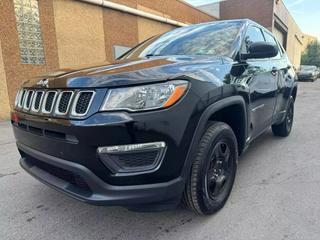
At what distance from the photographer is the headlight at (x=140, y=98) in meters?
1.76

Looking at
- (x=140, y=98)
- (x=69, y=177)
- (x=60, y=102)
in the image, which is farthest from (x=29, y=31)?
(x=140, y=98)

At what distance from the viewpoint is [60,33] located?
29.6 feet

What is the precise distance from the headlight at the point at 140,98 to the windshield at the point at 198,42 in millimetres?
1123

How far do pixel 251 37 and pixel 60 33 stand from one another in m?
7.51

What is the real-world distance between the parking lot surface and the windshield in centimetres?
152

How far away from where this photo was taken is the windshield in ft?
9.26

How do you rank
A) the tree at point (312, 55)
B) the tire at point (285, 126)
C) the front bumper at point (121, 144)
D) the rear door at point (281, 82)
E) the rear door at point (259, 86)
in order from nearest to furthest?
the front bumper at point (121, 144) → the rear door at point (259, 86) → the rear door at point (281, 82) → the tire at point (285, 126) → the tree at point (312, 55)

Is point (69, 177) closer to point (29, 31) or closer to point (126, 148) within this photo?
point (126, 148)

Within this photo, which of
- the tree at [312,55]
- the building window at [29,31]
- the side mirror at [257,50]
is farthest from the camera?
the tree at [312,55]

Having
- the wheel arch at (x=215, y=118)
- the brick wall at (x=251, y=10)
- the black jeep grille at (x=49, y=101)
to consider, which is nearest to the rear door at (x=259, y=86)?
the wheel arch at (x=215, y=118)

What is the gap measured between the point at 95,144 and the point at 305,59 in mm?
56541

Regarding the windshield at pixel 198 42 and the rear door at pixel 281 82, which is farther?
the rear door at pixel 281 82

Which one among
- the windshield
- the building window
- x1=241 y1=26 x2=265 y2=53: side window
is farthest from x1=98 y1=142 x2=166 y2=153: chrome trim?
the building window

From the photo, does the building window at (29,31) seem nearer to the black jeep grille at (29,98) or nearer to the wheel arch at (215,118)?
the black jeep grille at (29,98)
